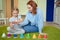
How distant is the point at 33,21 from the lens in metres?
1.68

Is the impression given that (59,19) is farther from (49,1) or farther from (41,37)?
(41,37)

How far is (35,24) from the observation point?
170cm

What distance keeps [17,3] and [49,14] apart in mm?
1041

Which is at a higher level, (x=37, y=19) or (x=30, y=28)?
(x=37, y=19)

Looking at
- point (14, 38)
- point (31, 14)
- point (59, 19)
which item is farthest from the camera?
point (59, 19)

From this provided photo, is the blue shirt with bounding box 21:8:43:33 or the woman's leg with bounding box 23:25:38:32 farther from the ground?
the blue shirt with bounding box 21:8:43:33

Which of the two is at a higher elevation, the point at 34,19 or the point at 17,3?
the point at 17,3

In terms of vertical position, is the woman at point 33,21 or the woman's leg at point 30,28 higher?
the woman at point 33,21

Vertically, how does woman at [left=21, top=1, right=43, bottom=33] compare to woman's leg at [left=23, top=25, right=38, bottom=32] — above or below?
above

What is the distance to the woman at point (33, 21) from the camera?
1609mm

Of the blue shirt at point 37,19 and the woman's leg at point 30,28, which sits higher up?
the blue shirt at point 37,19

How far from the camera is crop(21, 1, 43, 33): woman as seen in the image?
161cm

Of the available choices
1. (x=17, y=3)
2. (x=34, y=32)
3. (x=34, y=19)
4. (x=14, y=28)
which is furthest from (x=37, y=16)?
(x=17, y=3)

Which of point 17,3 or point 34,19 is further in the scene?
point 17,3
